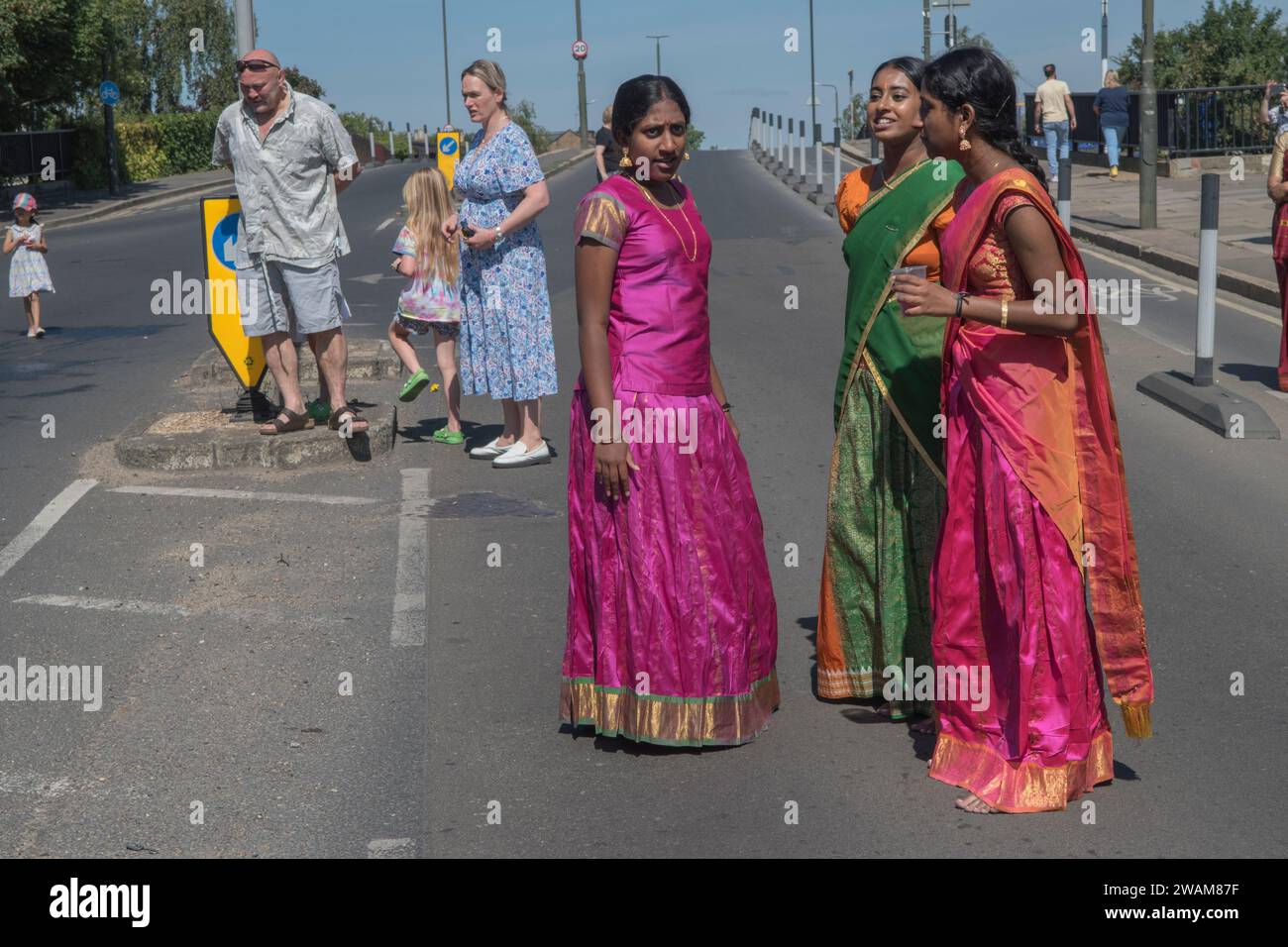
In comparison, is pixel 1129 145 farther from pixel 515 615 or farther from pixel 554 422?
pixel 515 615

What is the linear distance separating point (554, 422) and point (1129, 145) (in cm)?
2273

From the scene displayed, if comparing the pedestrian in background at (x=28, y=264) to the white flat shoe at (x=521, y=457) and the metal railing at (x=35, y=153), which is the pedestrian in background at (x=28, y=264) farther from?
the metal railing at (x=35, y=153)

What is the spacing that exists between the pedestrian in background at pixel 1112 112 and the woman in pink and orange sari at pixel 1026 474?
25091 millimetres

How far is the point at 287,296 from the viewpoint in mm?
8555

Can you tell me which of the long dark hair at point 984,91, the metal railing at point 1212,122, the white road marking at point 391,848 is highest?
the metal railing at point 1212,122

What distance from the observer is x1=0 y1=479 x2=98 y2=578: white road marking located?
706 centimetres

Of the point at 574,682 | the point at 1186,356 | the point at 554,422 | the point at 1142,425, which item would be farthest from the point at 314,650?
the point at 1186,356

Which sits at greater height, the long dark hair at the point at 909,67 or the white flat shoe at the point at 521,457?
the long dark hair at the point at 909,67

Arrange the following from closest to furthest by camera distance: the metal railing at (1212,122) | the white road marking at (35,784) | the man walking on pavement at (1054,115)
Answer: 1. the white road marking at (35,784)
2. the man walking on pavement at (1054,115)
3. the metal railing at (1212,122)

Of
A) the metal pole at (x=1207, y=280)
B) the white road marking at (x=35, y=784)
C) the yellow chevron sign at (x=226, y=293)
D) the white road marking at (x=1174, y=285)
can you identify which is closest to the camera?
the white road marking at (x=35, y=784)

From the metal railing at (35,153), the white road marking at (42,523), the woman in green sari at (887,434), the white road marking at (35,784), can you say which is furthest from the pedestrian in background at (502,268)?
the metal railing at (35,153)

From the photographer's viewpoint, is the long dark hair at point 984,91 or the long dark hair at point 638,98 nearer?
the long dark hair at point 984,91

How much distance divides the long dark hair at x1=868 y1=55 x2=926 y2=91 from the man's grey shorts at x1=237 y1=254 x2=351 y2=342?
4.15 metres

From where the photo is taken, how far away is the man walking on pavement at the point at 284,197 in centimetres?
823
